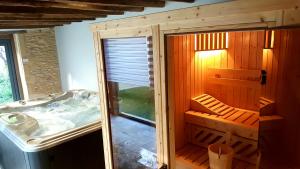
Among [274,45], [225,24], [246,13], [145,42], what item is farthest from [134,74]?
[274,45]

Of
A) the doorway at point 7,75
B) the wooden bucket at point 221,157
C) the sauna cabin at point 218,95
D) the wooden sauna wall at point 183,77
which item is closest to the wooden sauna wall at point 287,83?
the sauna cabin at point 218,95

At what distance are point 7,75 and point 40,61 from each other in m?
0.80

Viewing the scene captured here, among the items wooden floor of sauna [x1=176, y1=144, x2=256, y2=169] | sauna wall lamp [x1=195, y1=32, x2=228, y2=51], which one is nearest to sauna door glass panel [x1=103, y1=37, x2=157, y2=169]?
wooden floor of sauna [x1=176, y1=144, x2=256, y2=169]

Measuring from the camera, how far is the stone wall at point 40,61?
5348 millimetres

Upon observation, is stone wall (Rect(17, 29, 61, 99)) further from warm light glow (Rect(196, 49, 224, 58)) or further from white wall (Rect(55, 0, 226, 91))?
warm light glow (Rect(196, 49, 224, 58))

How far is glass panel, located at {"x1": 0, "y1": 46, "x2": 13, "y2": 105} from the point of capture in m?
5.31

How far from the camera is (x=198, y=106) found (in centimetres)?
355

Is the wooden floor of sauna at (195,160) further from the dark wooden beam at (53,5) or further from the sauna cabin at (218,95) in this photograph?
the dark wooden beam at (53,5)

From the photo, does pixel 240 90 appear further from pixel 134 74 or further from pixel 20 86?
pixel 20 86

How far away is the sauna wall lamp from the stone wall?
153 inches

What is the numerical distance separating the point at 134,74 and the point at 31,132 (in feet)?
6.70

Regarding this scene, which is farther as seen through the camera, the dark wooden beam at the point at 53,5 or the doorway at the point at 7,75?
the doorway at the point at 7,75

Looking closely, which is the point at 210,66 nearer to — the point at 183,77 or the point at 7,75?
the point at 183,77

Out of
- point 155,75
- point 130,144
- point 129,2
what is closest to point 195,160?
point 130,144
